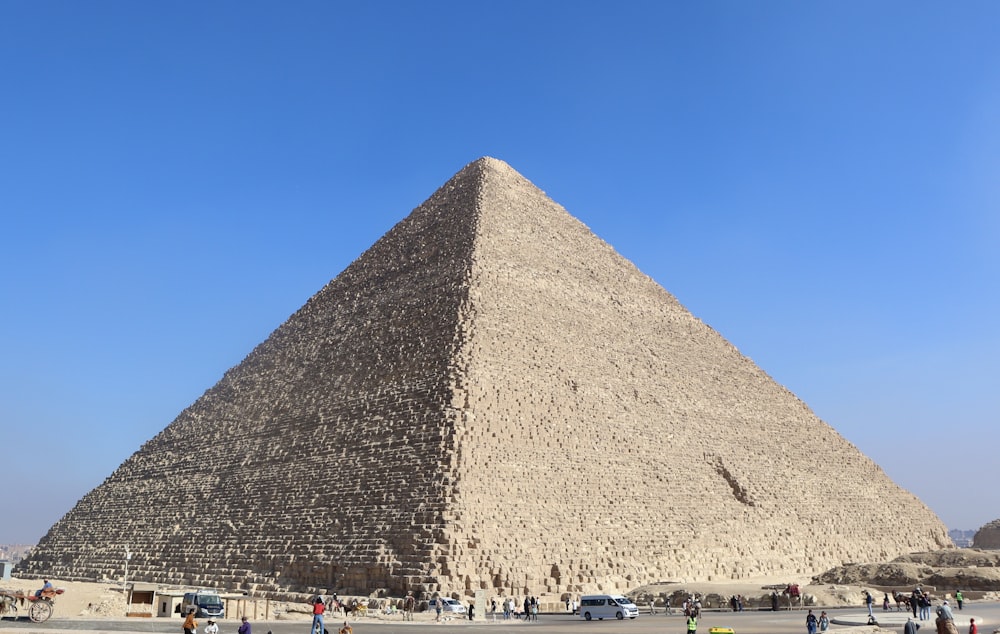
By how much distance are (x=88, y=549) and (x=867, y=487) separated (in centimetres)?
2985

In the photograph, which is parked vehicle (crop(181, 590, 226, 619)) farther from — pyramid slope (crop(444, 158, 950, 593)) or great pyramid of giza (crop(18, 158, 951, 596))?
pyramid slope (crop(444, 158, 950, 593))

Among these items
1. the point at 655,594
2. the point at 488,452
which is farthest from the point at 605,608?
the point at 488,452

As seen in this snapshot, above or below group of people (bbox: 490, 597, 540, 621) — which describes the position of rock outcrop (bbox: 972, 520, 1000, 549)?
above

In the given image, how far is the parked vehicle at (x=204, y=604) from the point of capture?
18312mm

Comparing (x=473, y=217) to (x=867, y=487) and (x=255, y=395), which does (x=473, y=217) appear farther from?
(x=867, y=487)

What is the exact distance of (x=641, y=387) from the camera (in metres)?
32.2

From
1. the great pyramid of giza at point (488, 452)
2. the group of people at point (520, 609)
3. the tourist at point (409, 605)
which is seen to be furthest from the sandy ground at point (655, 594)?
the group of people at point (520, 609)

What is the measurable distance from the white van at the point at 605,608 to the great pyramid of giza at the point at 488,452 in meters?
2.19

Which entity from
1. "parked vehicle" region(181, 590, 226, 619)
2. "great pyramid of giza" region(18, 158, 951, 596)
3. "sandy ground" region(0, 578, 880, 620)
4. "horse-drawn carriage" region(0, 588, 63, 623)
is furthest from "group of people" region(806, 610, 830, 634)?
"horse-drawn carriage" region(0, 588, 63, 623)

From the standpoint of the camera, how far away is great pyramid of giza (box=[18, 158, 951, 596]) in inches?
917

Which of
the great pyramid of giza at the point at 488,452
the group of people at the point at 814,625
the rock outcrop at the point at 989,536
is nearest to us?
the group of people at the point at 814,625

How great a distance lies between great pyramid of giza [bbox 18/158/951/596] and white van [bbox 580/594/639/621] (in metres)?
2.19

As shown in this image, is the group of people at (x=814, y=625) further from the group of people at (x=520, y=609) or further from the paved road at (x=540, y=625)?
the group of people at (x=520, y=609)

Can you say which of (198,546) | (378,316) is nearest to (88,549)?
(198,546)
